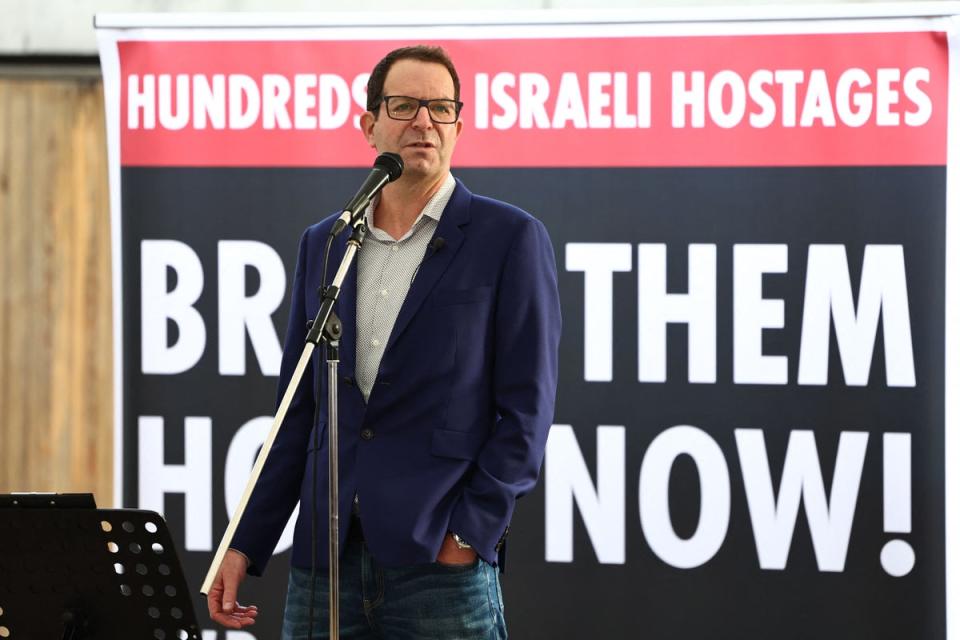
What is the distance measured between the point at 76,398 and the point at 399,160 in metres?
1.90

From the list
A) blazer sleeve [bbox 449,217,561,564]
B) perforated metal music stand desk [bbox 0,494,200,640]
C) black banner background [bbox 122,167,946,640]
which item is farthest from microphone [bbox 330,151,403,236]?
black banner background [bbox 122,167,946,640]

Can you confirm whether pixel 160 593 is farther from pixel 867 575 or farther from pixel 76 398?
pixel 867 575

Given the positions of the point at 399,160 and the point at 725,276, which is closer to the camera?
the point at 399,160

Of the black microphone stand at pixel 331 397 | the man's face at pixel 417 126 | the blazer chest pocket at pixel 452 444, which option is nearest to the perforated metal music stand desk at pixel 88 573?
the black microphone stand at pixel 331 397

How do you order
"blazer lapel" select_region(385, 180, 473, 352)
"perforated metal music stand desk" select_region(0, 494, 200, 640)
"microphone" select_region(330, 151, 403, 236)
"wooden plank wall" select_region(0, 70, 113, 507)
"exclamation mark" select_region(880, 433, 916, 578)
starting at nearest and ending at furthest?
"perforated metal music stand desk" select_region(0, 494, 200, 640) → "microphone" select_region(330, 151, 403, 236) → "blazer lapel" select_region(385, 180, 473, 352) → "exclamation mark" select_region(880, 433, 916, 578) → "wooden plank wall" select_region(0, 70, 113, 507)

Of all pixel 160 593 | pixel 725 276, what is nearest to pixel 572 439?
pixel 725 276

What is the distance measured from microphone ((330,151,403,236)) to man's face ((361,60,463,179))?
0.05m

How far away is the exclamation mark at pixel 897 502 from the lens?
280 centimetres

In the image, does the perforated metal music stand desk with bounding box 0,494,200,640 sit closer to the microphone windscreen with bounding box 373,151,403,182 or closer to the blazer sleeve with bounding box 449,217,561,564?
the blazer sleeve with bounding box 449,217,561,564

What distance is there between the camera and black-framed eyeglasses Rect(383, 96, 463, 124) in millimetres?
1698

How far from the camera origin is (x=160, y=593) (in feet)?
4.74

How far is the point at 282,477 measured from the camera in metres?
1.80

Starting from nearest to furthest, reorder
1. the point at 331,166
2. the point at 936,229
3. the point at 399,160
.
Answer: the point at 399,160
the point at 936,229
the point at 331,166

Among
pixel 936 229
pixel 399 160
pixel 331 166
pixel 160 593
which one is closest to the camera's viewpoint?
pixel 160 593
